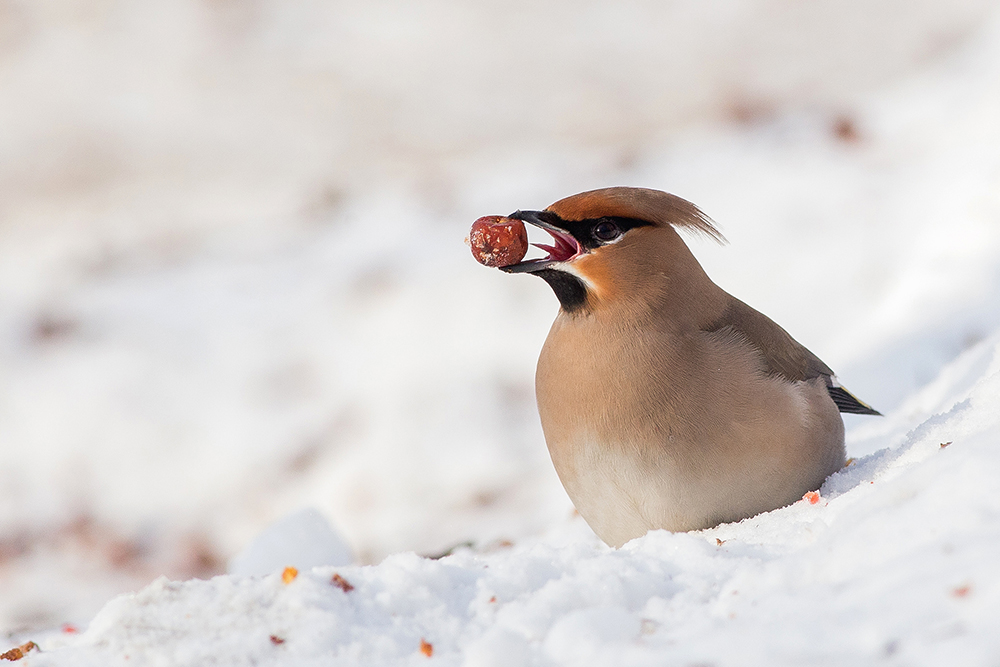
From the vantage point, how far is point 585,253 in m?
2.86

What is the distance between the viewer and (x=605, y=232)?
286 cm

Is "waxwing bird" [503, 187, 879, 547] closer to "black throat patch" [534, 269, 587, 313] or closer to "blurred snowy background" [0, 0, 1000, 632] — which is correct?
"black throat patch" [534, 269, 587, 313]

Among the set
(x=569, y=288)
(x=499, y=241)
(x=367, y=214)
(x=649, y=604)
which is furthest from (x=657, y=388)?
(x=367, y=214)

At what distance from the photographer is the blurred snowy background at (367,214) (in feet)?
20.1

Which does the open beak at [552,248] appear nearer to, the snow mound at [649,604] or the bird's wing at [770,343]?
the bird's wing at [770,343]

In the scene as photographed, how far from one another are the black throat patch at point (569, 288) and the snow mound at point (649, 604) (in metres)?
0.93

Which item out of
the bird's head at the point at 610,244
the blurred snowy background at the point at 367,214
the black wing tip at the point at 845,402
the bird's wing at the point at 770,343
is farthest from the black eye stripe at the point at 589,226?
the blurred snowy background at the point at 367,214

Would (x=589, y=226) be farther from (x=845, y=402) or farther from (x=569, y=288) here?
(x=845, y=402)

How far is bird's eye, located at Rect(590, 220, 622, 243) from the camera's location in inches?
112

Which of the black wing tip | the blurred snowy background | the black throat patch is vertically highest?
the blurred snowy background

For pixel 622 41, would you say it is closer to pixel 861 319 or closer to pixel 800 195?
pixel 800 195

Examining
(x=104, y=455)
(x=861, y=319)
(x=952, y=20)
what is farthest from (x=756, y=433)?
(x=952, y=20)

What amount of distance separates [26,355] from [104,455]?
1196 mm

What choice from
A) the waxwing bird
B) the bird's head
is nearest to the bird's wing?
the waxwing bird
